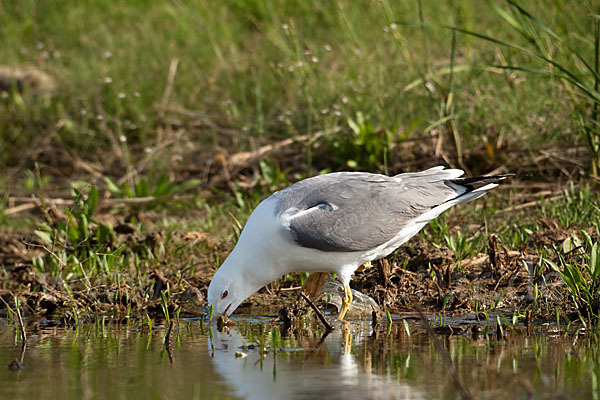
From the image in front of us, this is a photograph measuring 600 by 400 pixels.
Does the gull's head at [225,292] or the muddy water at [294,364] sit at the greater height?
the gull's head at [225,292]

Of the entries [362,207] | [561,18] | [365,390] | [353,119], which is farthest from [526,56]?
[365,390]

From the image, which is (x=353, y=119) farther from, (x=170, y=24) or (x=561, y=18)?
(x=170, y=24)

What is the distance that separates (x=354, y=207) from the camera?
477cm

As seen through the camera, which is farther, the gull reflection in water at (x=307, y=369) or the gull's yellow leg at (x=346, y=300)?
the gull's yellow leg at (x=346, y=300)

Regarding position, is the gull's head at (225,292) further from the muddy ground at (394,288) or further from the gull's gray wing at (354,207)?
the gull's gray wing at (354,207)

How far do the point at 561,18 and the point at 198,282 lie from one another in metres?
4.16

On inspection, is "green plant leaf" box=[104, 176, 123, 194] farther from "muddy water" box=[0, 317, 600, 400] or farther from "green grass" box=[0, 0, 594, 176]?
"muddy water" box=[0, 317, 600, 400]

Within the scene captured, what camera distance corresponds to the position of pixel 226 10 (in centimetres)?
1093

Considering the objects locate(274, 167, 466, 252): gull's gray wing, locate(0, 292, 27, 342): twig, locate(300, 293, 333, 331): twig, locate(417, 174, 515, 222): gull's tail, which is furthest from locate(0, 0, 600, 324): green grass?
locate(300, 293, 333, 331): twig

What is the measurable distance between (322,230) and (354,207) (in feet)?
0.91

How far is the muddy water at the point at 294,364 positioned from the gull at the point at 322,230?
28 centimetres

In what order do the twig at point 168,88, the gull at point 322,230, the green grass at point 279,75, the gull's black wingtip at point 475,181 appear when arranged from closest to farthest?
the gull at point 322,230 < the gull's black wingtip at point 475,181 < the green grass at point 279,75 < the twig at point 168,88

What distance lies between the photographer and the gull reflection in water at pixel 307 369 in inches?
130

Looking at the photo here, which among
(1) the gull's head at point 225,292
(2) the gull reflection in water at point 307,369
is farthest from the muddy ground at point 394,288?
(2) the gull reflection in water at point 307,369
